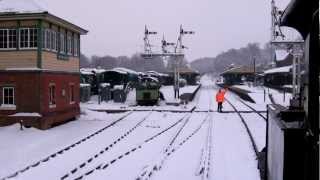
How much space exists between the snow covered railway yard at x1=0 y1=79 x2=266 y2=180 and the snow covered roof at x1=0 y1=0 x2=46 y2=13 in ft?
16.7

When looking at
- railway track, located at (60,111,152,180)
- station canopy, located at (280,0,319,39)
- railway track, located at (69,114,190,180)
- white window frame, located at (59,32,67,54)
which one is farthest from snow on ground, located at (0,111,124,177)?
station canopy, located at (280,0,319,39)

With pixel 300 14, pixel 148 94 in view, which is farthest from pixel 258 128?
pixel 300 14

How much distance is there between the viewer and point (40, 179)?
37.0ft

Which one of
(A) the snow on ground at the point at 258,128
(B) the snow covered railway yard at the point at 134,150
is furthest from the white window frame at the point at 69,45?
(A) the snow on ground at the point at 258,128

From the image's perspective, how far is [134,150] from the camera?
1553cm

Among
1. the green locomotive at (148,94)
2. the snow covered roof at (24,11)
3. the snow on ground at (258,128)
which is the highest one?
the snow covered roof at (24,11)

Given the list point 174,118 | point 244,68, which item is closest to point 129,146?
point 174,118

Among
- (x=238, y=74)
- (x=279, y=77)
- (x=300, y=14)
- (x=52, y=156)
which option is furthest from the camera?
(x=238, y=74)

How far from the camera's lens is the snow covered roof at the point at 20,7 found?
68.0ft

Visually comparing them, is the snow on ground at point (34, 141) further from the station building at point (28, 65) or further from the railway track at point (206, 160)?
the railway track at point (206, 160)

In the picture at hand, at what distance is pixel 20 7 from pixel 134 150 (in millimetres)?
9727

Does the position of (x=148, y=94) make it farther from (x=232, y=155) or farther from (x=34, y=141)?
(x=232, y=155)

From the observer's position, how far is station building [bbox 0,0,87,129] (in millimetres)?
20719

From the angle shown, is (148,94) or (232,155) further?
(148,94)
